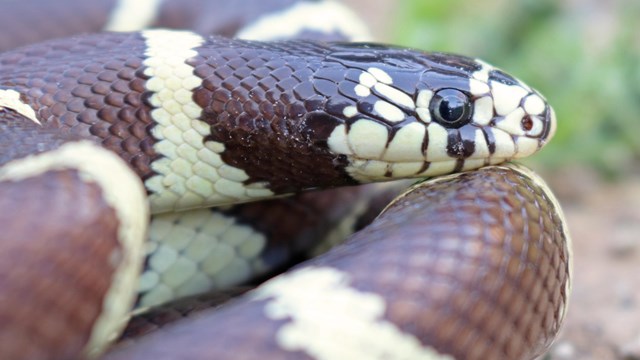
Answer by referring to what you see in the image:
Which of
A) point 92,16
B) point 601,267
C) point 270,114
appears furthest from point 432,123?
point 92,16

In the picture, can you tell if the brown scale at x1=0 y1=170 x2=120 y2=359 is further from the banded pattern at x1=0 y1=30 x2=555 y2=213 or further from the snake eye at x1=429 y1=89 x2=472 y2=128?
the snake eye at x1=429 y1=89 x2=472 y2=128

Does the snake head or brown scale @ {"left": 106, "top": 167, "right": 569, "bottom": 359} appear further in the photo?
the snake head

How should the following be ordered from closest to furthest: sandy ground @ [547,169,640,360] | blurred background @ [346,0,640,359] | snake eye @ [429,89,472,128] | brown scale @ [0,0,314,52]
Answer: snake eye @ [429,89,472,128] → sandy ground @ [547,169,640,360] → blurred background @ [346,0,640,359] → brown scale @ [0,0,314,52]

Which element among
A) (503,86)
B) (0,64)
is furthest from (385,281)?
(0,64)

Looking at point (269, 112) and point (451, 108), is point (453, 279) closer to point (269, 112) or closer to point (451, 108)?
point (451, 108)

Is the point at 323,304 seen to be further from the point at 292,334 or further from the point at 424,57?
the point at 424,57

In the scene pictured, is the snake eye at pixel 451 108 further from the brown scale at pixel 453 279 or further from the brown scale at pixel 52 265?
the brown scale at pixel 52 265

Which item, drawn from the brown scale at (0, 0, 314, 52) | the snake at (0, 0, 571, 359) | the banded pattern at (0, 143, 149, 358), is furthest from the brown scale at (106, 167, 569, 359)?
the brown scale at (0, 0, 314, 52)
